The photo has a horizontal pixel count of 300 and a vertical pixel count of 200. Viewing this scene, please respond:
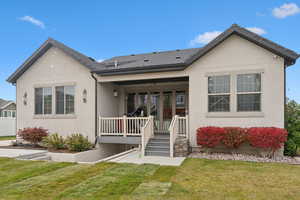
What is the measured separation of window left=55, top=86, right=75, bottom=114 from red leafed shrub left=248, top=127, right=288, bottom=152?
8.64 meters

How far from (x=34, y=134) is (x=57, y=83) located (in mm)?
2919

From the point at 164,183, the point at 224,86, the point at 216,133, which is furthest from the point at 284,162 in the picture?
the point at 164,183

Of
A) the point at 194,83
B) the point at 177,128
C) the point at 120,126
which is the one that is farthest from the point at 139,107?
the point at 194,83

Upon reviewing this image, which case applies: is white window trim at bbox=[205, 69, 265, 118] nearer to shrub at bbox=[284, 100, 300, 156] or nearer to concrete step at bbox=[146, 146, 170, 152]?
shrub at bbox=[284, 100, 300, 156]

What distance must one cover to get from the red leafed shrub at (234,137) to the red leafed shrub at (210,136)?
7.3 inches

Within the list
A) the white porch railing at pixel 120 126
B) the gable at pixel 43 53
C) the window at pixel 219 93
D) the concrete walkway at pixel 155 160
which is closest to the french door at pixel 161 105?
the white porch railing at pixel 120 126

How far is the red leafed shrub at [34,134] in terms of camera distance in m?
10.2

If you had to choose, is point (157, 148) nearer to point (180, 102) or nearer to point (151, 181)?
point (151, 181)

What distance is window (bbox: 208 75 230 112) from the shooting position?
324 inches

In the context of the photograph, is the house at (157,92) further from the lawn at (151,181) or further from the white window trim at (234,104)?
the lawn at (151,181)

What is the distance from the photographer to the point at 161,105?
11719 mm

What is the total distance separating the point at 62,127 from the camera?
34.3 ft

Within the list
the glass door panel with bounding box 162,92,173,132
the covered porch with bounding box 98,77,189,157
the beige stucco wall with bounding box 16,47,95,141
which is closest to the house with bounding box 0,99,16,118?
the beige stucco wall with bounding box 16,47,95,141

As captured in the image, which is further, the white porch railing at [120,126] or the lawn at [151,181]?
the white porch railing at [120,126]
